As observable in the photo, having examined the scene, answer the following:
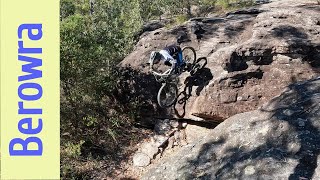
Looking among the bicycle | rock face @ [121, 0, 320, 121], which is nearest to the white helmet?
the bicycle

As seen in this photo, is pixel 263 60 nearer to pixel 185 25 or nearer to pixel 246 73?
pixel 246 73

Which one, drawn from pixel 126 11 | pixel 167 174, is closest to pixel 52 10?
pixel 167 174

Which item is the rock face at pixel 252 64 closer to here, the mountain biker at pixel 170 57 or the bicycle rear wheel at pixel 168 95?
the bicycle rear wheel at pixel 168 95

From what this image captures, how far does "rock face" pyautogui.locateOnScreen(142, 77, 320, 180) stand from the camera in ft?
20.4

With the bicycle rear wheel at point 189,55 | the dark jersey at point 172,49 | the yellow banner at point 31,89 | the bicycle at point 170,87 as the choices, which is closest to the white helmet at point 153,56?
the dark jersey at point 172,49

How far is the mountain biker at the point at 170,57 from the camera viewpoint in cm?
899

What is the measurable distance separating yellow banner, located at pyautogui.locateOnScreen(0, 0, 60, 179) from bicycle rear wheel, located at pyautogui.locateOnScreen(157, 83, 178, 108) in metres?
5.62

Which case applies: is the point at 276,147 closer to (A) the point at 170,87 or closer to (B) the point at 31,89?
(A) the point at 170,87

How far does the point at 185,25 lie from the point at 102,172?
5.62 meters

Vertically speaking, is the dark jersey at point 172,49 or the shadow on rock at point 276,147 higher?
the dark jersey at point 172,49

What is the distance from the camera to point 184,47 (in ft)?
34.3

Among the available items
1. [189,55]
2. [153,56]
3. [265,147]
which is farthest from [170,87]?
[265,147]

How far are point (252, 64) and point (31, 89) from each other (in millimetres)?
6576

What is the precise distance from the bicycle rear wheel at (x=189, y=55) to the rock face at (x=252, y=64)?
271 millimetres
